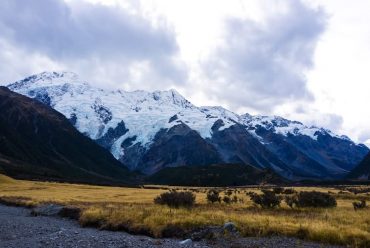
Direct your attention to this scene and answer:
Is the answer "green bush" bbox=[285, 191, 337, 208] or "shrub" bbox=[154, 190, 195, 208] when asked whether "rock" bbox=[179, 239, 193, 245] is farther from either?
"green bush" bbox=[285, 191, 337, 208]

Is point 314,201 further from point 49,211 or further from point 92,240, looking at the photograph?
point 49,211

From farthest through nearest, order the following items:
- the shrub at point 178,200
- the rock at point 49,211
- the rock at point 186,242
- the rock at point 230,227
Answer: the rock at point 49,211, the shrub at point 178,200, the rock at point 230,227, the rock at point 186,242

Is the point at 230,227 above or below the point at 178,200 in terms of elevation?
below

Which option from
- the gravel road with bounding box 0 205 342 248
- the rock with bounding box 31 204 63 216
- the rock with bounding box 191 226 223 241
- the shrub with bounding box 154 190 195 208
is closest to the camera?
the gravel road with bounding box 0 205 342 248

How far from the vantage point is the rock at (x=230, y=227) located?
3800cm

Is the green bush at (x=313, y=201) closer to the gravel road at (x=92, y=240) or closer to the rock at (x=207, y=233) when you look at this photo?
the rock at (x=207, y=233)

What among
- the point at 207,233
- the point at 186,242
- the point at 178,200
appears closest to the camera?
the point at 186,242

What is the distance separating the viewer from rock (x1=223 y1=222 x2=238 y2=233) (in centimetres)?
3800

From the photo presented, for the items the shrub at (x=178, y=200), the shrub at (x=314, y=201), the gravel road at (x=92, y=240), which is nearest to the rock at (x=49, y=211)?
the shrub at (x=178, y=200)

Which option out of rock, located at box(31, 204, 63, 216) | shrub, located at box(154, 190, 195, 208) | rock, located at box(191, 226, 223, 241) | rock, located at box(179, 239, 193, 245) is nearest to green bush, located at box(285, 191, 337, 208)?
shrub, located at box(154, 190, 195, 208)

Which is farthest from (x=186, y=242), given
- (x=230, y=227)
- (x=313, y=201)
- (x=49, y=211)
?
(x=49, y=211)

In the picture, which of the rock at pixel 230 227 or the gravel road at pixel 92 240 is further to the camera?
the rock at pixel 230 227

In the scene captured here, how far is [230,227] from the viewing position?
38.4m

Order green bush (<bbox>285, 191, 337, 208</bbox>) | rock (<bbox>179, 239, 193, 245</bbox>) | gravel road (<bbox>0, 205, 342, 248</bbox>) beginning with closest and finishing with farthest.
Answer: gravel road (<bbox>0, 205, 342, 248</bbox>) → rock (<bbox>179, 239, 193, 245</bbox>) → green bush (<bbox>285, 191, 337, 208</bbox>)
